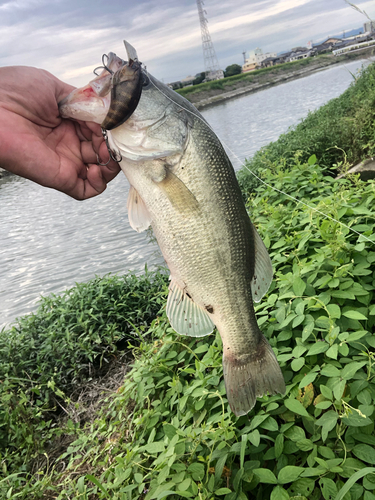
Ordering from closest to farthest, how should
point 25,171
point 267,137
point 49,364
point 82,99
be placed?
point 82,99
point 25,171
point 49,364
point 267,137

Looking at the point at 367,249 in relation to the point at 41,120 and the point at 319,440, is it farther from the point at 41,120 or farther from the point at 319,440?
the point at 41,120

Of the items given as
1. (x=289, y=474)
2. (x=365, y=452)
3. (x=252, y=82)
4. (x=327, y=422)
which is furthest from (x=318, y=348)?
(x=252, y=82)

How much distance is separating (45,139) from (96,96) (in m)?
0.69

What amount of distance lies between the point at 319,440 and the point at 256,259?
109cm

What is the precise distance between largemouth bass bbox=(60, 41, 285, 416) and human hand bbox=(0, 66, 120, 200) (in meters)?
0.40

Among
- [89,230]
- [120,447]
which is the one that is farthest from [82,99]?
[89,230]

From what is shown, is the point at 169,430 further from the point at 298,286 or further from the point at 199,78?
the point at 199,78

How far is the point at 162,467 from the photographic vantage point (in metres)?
2.04

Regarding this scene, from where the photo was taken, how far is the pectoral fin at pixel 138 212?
1757mm

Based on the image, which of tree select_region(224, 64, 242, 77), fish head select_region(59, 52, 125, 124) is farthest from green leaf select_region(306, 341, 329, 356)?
tree select_region(224, 64, 242, 77)

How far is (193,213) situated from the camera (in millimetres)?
1668

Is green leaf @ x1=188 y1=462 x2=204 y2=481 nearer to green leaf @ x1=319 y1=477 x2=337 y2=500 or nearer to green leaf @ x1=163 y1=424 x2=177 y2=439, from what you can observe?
green leaf @ x1=163 y1=424 x2=177 y2=439

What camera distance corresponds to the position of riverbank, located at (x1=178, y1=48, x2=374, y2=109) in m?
39.7

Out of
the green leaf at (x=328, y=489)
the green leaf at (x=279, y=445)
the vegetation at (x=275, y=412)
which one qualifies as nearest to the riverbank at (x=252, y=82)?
the vegetation at (x=275, y=412)
